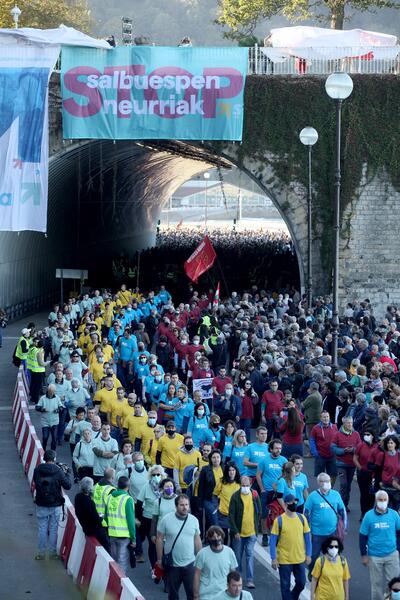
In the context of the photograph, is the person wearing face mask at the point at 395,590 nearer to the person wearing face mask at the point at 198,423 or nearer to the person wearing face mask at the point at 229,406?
the person wearing face mask at the point at 198,423

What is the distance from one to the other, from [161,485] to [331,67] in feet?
80.2

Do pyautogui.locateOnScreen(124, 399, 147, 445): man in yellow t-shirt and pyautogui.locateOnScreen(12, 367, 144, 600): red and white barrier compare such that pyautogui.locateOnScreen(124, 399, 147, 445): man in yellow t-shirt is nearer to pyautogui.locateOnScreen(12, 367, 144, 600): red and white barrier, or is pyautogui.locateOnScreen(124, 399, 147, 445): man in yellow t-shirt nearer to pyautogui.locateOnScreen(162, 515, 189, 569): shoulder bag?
pyautogui.locateOnScreen(12, 367, 144, 600): red and white barrier

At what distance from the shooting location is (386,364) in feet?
68.9

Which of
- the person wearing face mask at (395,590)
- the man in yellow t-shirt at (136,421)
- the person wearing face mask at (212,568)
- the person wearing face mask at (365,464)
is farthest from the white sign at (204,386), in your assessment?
the person wearing face mask at (395,590)

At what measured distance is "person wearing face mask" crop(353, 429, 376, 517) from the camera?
15594 millimetres

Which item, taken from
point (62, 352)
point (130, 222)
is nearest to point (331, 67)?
point (62, 352)

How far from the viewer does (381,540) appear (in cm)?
1262

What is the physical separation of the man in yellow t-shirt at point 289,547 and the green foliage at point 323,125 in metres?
23.6

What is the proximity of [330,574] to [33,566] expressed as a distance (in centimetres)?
419

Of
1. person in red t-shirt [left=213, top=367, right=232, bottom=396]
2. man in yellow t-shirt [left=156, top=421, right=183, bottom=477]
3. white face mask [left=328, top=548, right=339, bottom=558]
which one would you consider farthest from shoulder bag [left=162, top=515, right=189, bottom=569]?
person in red t-shirt [left=213, top=367, right=232, bottom=396]

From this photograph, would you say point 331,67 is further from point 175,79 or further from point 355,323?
point 355,323

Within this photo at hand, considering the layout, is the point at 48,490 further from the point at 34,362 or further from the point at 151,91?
the point at 151,91

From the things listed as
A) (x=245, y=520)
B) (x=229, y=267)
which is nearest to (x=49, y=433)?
(x=245, y=520)

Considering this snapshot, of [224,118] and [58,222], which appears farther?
[58,222]
